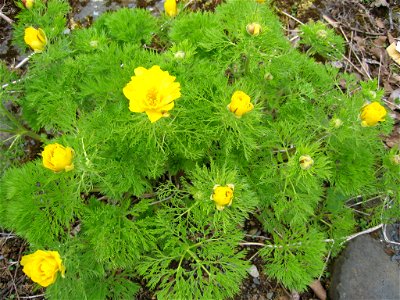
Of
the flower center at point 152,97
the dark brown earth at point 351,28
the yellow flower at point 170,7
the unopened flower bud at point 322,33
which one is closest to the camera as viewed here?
the flower center at point 152,97

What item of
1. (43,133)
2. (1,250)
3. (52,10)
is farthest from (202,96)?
(1,250)

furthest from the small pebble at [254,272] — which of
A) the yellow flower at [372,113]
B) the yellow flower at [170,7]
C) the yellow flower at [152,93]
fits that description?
the yellow flower at [170,7]

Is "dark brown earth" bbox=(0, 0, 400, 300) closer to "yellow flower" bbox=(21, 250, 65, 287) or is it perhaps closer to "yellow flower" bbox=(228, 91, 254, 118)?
"yellow flower" bbox=(228, 91, 254, 118)

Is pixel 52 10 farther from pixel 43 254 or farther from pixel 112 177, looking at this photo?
pixel 43 254

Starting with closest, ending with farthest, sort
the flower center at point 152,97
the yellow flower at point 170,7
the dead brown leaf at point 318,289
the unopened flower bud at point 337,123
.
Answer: the flower center at point 152,97, the unopened flower bud at point 337,123, the yellow flower at point 170,7, the dead brown leaf at point 318,289

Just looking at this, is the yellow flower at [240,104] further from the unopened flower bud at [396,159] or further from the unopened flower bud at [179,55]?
the unopened flower bud at [396,159]

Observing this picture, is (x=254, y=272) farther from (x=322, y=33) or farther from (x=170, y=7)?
(x=170, y=7)

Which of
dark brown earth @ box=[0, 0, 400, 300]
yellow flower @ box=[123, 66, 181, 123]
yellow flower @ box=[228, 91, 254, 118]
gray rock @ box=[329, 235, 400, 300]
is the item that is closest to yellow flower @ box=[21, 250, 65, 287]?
yellow flower @ box=[123, 66, 181, 123]

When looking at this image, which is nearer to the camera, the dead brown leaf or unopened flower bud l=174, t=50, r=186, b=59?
unopened flower bud l=174, t=50, r=186, b=59
